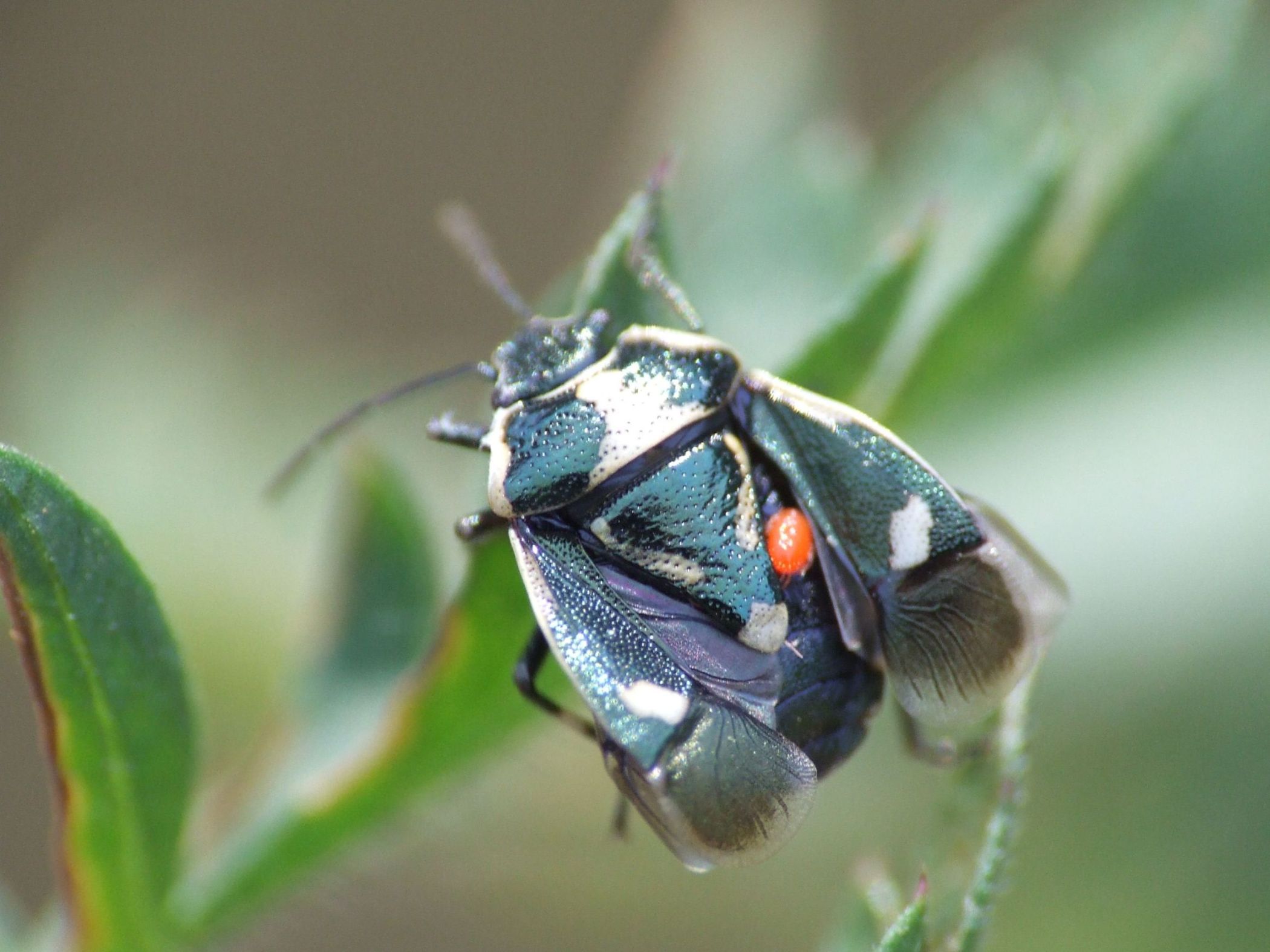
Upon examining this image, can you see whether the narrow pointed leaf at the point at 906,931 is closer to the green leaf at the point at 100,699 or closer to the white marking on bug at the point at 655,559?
the white marking on bug at the point at 655,559

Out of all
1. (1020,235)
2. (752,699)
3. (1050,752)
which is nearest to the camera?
(752,699)

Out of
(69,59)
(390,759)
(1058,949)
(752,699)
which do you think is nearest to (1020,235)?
(752,699)

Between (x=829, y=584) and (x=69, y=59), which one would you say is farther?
(x=69, y=59)

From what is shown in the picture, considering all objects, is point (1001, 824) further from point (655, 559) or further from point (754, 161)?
point (754, 161)

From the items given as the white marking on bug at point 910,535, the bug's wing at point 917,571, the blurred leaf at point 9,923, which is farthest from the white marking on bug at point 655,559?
the blurred leaf at point 9,923

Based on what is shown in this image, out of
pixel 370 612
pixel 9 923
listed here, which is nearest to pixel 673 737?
pixel 370 612

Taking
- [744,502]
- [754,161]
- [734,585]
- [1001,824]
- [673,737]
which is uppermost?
[754,161]

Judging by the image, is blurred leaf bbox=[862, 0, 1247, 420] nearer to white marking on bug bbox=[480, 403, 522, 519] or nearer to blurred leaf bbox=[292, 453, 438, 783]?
white marking on bug bbox=[480, 403, 522, 519]

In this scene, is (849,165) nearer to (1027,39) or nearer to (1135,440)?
(1027,39)
